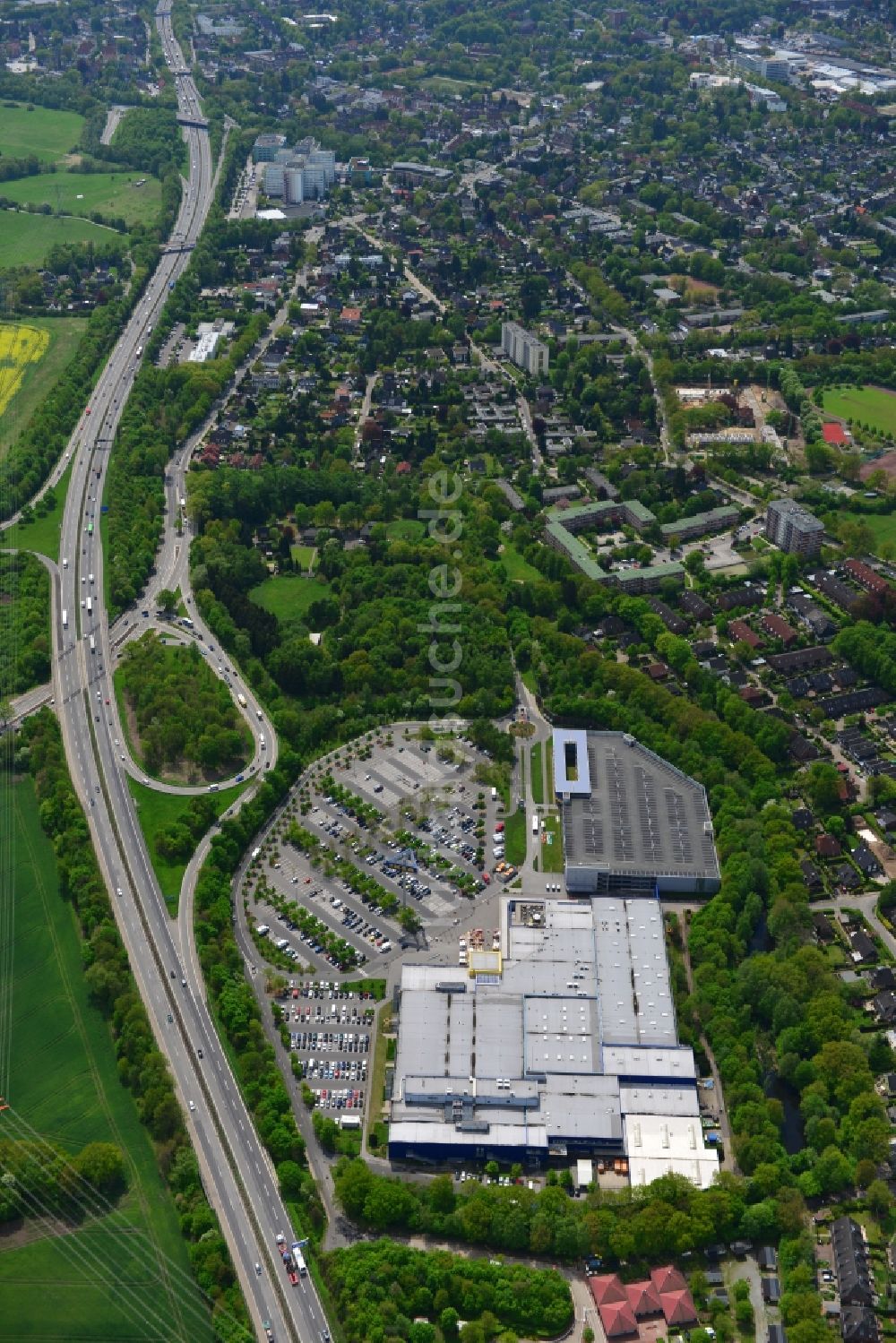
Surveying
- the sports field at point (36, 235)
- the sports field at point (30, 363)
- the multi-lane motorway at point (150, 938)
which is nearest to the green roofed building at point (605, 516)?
the multi-lane motorway at point (150, 938)

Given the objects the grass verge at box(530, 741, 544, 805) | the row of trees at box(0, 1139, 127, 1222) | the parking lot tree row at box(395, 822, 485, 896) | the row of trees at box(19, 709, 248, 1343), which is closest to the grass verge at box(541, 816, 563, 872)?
the grass verge at box(530, 741, 544, 805)

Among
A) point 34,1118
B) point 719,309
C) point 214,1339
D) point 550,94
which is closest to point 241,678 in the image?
point 34,1118

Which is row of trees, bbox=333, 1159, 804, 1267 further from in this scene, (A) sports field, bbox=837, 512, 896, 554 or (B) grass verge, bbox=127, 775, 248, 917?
(A) sports field, bbox=837, 512, 896, 554

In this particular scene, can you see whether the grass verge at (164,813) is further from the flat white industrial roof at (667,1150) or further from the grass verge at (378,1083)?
the flat white industrial roof at (667,1150)

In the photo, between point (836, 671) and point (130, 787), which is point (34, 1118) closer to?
point (130, 787)

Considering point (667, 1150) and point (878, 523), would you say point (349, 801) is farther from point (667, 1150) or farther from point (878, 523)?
point (878, 523)

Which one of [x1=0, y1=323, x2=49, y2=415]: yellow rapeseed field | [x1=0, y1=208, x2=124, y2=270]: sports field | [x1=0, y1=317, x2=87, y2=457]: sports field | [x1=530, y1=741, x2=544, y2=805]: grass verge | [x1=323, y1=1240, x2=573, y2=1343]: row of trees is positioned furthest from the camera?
[x1=0, y1=208, x2=124, y2=270]: sports field
